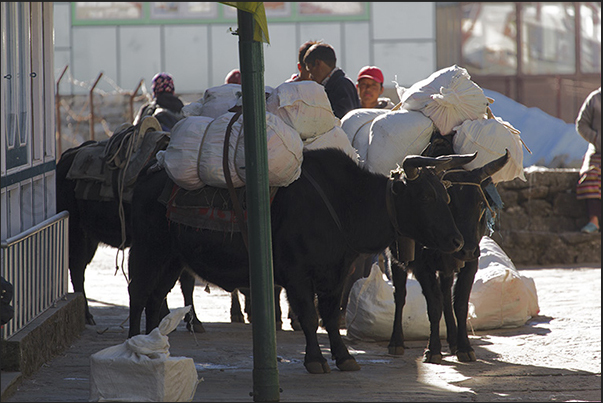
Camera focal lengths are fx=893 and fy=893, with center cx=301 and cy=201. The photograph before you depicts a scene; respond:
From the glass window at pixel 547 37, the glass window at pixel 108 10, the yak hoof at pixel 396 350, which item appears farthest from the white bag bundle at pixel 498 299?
the glass window at pixel 108 10

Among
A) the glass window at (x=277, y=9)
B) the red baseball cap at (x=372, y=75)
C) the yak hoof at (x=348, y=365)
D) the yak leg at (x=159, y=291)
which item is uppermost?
the glass window at (x=277, y=9)

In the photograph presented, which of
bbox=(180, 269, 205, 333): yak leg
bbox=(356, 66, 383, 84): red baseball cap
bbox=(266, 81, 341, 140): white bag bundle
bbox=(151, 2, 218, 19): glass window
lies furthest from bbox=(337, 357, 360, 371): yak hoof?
bbox=(151, 2, 218, 19): glass window

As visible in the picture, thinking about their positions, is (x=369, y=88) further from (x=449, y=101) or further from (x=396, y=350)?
(x=396, y=350)

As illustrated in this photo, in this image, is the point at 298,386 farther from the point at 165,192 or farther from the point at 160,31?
the point at 160,31

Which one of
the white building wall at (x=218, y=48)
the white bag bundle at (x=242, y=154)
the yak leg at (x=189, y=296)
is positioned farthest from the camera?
the white building wall at (x=218, y=48)

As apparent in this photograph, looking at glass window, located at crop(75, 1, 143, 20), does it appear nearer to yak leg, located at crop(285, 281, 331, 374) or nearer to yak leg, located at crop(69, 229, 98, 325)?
yak leg, located at crop(69, 229, 98, 325)

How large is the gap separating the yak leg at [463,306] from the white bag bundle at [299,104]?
64.9 inches

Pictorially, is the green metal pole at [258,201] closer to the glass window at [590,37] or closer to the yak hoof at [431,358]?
the yak hoof at [431,358]

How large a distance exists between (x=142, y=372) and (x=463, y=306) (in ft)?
9.38

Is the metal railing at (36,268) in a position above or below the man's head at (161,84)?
below

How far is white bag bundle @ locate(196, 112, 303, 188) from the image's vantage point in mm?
5840

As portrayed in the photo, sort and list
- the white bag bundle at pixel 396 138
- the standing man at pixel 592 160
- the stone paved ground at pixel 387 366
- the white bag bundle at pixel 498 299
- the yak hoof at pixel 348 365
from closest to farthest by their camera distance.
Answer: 1. the stone paved ground at pixel 387 366
2. the yak hoof at pixel 348 365
3. the white bag bundle at pixel 396 138
4. the white bag bundle at pixel 498 299
5. the standing man at pixel 592 160

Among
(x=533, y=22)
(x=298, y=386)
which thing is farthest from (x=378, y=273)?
(x=533, y=22)

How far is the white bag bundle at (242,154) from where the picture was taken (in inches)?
230
